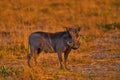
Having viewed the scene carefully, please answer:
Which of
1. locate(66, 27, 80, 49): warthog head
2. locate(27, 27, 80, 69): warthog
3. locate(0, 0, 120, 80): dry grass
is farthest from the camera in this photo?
locate(27, 27, 80, 69): warthog

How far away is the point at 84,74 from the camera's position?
10.9 m

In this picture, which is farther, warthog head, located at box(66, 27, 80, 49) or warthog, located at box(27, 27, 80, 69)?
warthog, located at box(27, 27, 80, 69)

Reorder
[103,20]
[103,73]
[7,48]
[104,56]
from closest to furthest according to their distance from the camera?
[103,73] < [104,56] < [7,48] < [103,20]

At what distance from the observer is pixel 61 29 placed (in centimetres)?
1838

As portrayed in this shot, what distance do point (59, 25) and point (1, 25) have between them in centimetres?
227

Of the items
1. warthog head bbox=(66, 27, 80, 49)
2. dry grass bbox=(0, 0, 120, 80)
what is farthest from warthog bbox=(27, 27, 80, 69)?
dry grass bbox=(0, 0, 120, 80)

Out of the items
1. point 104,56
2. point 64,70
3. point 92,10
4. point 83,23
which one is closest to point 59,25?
point 83,23

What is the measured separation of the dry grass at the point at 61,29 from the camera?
433 inches

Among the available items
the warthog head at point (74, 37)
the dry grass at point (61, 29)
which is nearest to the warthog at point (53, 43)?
the warthog head at point (74, 37)

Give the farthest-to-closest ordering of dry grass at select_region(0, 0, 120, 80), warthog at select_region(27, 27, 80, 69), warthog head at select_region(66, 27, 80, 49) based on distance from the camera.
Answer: warthog at select_region(27, 27, 80, 69), warthog head at select_region(66, 27, 80, 49), dry grass at select_region(0, 0, 120, 80)

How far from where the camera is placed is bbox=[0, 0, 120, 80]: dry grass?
36.1 ft

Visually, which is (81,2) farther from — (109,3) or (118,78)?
(118,78)

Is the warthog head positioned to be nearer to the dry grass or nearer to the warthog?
the warthog

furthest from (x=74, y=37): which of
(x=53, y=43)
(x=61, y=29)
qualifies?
(x=61, y=29)
